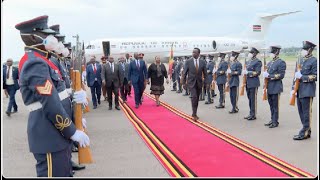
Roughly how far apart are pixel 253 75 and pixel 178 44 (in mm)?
26315

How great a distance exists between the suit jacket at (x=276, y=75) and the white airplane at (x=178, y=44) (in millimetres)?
20541

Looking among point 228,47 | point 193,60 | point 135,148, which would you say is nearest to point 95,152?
point 135,148

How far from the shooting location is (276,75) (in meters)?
8.32

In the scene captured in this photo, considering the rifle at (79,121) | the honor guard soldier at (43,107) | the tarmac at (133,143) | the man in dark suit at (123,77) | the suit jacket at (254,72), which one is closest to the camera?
the honor guard soldier at (43,107)

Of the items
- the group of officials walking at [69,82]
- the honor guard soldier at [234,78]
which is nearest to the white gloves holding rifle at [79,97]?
the group of officials walking at [69,82]

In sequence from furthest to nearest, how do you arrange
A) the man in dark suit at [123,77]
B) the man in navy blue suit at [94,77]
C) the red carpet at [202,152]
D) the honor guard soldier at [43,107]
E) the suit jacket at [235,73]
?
the man in navy blue suit at [94,77] → the man in dark suit at [123,77] → the suit jacket at [235,73] → the red carpet at [202,152] → the honor guard soldier at [43,107]

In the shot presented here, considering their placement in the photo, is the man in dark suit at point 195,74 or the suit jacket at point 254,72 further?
the man in dark suit at point 195,74

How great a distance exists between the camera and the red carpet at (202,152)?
525 centimetres

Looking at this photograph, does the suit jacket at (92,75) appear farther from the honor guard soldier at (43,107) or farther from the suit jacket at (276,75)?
the honor guard soldier at (43,107)

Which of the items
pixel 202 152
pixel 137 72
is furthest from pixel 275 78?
pixel 137 72

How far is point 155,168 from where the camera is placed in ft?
18.1

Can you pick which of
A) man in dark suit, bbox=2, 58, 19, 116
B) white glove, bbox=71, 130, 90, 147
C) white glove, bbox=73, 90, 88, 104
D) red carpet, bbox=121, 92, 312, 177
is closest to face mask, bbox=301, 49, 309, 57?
red carpet, bbox=121, 92, 312, 177

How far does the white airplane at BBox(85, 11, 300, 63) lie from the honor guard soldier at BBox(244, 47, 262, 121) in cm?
1942

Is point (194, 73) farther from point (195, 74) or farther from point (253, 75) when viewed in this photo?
point (253, 75)
